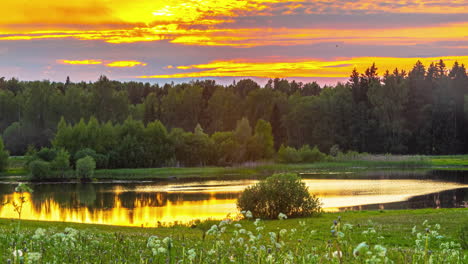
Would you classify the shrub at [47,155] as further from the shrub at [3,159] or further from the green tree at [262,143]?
the green tree at [262,143]

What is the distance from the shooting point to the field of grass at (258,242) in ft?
28.0

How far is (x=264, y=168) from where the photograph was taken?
334ft

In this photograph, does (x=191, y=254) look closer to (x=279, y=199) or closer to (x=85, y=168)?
(x=279, y=199)

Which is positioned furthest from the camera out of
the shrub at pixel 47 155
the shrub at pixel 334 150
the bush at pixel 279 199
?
the shrub at pixel 334 150

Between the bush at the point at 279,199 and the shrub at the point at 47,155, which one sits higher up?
the shrub at the point at 47,155

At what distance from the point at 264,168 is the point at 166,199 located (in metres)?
46.4

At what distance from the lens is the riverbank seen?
92062 millimetres

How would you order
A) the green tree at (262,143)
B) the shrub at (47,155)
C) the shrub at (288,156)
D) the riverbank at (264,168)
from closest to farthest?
the riverbank at (264,168) < the shrub at (47,155) < the shrub at (288,156) < the green tree at (262,143)

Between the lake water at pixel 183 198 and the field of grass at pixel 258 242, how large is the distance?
960cm

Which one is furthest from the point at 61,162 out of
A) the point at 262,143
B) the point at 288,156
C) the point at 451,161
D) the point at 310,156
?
the point at 451,161

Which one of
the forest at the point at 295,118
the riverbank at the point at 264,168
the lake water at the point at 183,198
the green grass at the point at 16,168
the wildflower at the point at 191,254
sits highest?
the forest at the point at 295,118

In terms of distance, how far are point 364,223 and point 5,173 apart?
75748 millimetres

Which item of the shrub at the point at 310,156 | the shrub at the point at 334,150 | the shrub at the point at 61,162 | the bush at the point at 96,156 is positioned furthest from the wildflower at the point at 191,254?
the shrub at the point at 334,150

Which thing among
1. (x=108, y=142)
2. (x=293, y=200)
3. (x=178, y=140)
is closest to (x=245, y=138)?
(x=178, y=140)
